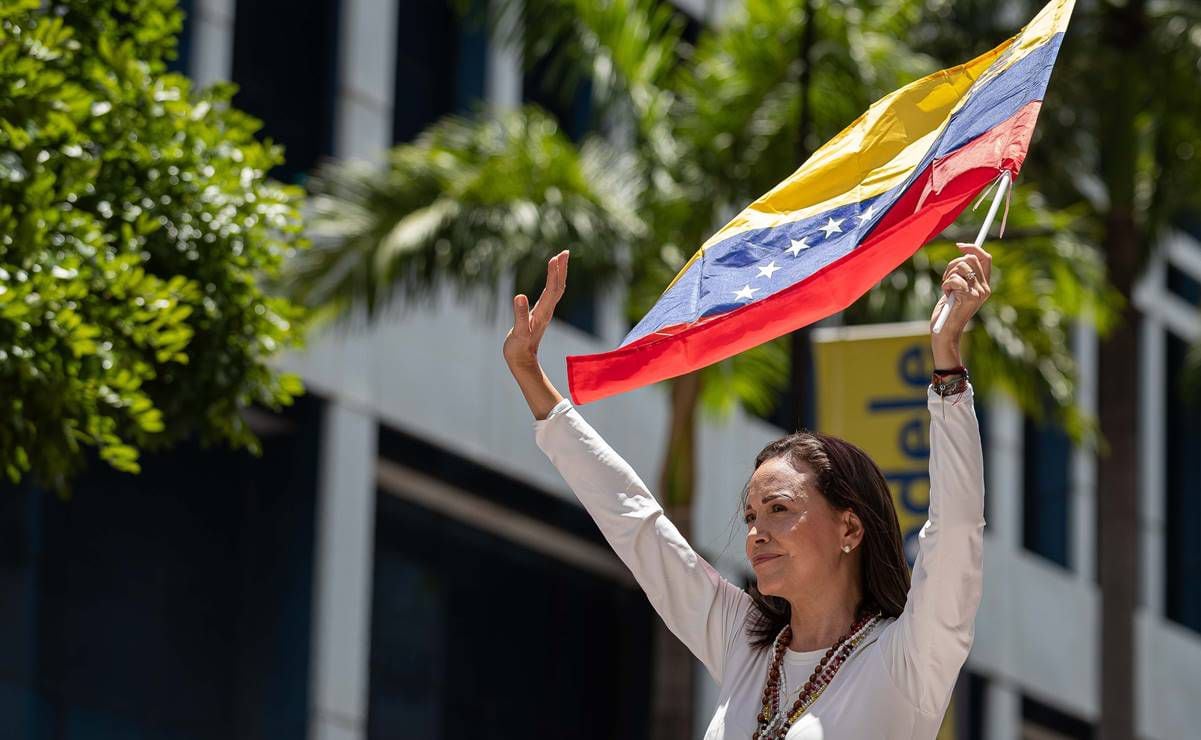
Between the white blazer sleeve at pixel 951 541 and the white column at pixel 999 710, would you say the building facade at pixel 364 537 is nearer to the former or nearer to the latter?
the white column at pixel 999 710

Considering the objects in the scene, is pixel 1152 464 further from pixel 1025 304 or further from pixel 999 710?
pixel 1025 304

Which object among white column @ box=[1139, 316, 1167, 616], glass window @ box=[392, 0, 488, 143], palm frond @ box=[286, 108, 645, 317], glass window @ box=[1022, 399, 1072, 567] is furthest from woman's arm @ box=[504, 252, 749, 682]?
white column @ box=[1139, 316, 1167, 616]

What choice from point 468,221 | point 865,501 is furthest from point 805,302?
point 468,221

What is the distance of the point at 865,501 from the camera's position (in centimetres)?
554

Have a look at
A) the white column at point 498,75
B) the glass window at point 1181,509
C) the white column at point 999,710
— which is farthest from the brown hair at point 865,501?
the glass window at point 1181,509

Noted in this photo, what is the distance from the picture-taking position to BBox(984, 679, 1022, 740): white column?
3344cm

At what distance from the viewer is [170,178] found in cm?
1070

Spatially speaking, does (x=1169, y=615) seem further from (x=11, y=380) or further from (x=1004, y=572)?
(x=11, y=380)

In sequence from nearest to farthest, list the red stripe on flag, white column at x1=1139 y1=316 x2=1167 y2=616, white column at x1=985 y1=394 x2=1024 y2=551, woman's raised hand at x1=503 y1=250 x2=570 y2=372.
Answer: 1. woman's raised hand at x1=503 y1=250 x2=570 y2=372
2. the red stripe on flag
3. white column at x1=985 y1=394 x2=1024 y2=551
4. white column at x1=1139 y1=316 x2=1167 y2=616

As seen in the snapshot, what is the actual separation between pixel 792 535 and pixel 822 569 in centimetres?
10

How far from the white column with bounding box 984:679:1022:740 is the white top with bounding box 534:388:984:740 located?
92.5ft

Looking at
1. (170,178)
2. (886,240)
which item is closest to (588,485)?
(886,240)

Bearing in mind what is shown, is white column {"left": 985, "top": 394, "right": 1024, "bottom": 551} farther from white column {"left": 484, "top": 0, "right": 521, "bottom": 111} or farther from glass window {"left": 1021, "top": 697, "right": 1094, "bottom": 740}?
white column {"left": 484, "top": 0, "right": 521, "bottom": 111}

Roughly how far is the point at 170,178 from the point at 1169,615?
1185 inches
